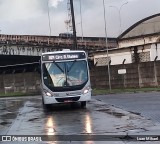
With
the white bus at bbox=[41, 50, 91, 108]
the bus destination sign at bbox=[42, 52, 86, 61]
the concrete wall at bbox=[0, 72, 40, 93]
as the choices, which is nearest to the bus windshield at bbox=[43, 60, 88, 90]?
the white bus at bbox=[41, 50, 91, 108]

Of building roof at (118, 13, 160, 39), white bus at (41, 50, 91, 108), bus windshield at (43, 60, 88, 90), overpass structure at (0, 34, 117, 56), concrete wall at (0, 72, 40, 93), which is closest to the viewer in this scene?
white bus at (41, 50, 91, 108)

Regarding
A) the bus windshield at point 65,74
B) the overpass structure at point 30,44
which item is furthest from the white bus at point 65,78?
the overpass structure at point 30,44

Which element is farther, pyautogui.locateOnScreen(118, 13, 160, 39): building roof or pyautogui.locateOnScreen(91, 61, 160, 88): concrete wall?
pyautogui.locateOnScreen(118, 13, 160, 39): building roof

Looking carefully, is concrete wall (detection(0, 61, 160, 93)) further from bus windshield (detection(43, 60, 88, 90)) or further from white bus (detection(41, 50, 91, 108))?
bus windshield (detection(43, 60, 88, 90))

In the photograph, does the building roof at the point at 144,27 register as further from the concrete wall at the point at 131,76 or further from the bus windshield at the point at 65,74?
the bus windshield at the point at 65,74

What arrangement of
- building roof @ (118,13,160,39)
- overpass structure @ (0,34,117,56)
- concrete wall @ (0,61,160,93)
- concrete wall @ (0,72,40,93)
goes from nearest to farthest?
concrete wall @ (0,61,160,93) < concrete wall @ (0,72,40,93) < overpass structure @ (0,34,117,56) < building roof @ (118,13,160,39)

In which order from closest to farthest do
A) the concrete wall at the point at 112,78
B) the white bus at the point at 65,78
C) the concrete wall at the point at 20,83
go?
the white bus at the point at 65,78
the concrete wall at the point at 112,78
the concrete wall at the point at 20,83

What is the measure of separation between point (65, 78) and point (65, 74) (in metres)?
0.25

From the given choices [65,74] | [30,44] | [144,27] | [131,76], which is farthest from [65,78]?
[144,27]

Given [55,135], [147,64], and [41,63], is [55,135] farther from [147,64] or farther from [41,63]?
[147,64]

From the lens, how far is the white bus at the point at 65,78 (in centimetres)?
2439

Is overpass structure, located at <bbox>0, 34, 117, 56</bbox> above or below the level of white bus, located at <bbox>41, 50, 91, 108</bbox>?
above

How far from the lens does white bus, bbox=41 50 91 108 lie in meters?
24.4

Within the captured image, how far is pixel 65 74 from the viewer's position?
24.8 metres
